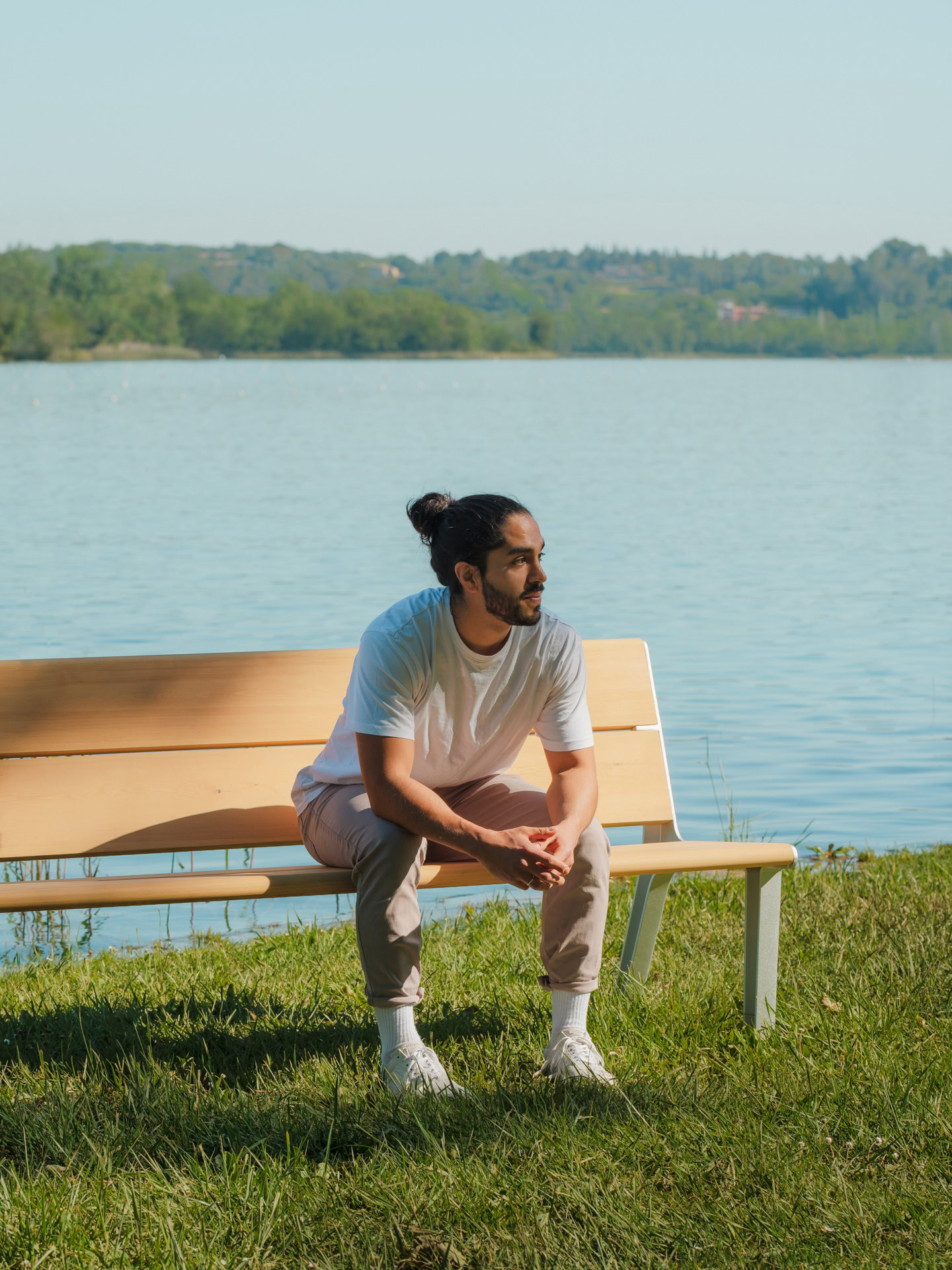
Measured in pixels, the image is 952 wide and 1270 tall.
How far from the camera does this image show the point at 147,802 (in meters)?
4.32

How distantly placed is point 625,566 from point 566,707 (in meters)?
13.8

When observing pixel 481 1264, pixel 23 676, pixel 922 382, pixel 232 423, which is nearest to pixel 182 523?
pixel 23 676

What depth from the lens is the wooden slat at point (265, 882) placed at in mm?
3719

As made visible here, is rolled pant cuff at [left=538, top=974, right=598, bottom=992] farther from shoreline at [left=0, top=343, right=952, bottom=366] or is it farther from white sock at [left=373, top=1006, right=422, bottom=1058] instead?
shoreline at [left=0, top=343, right=952, bottom=366]

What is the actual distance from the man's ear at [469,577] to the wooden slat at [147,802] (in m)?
0.88

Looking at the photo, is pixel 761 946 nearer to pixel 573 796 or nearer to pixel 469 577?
pixel 573 796

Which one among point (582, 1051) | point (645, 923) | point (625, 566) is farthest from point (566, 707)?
point (625, 566)

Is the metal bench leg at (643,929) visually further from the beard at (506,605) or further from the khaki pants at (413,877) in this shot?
the beard at (506,605)

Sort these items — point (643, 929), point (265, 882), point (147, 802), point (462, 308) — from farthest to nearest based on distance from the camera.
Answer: point (462, 308), point (643, 929), point (147, 802), point (265, 882)

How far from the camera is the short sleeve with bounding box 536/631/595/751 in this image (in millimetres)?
4047

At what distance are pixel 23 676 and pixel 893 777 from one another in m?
5.98

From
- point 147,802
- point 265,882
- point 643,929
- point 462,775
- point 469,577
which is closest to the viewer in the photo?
point 265,882

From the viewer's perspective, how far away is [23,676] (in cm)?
429

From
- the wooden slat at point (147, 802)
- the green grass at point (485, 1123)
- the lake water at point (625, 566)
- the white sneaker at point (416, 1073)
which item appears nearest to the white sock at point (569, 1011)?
the green grass at point (485, 1123)
